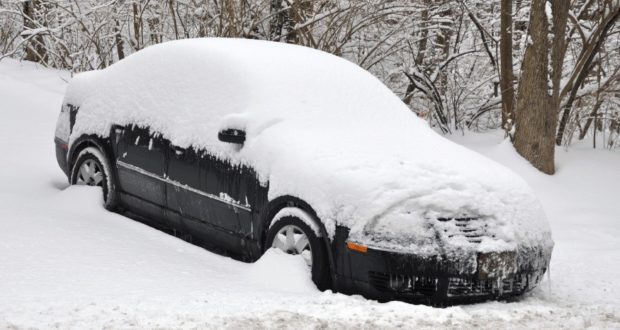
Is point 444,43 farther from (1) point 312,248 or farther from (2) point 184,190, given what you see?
(1) point 312,248

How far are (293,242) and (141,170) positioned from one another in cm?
188

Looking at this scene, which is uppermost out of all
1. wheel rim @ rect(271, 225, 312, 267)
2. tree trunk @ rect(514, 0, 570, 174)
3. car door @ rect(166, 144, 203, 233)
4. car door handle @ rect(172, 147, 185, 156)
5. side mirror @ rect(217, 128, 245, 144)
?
tree trunk @ rect(514, 0, 570, 174)

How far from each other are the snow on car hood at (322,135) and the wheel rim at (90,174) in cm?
29

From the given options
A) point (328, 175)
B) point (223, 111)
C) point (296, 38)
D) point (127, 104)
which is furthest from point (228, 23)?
point (328, 175)

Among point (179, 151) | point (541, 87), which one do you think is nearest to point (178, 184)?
point (179, 151)

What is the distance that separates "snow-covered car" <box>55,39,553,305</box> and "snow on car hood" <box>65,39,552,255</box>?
1 cm

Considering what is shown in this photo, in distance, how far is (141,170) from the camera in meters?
6.50

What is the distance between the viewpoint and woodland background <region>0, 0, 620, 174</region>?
9750mm

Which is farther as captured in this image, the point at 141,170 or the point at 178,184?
the point at 141,170

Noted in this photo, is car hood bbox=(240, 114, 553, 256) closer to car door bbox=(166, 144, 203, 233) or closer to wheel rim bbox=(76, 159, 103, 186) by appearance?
car door bbox=(166, 144, 203, 233)

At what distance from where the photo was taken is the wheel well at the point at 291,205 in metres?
5.03

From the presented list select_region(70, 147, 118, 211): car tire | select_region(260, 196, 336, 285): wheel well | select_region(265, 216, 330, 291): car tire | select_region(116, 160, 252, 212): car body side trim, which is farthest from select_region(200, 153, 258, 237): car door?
select_region(70, 147, 118, 211): car tire

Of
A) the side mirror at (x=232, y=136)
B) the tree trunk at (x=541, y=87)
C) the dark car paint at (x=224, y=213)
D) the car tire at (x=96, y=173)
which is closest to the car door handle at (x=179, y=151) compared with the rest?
the dark car paint at (x=224, y=213)

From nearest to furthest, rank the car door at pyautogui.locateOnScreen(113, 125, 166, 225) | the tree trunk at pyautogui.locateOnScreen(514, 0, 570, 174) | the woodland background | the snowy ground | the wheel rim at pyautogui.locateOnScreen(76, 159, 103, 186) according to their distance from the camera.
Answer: the snowy ground, the car door at pyautogui.locateOnScreen(113, 125, 166, 225), the wheel rim at pyautogui.locateOnScreen(76, 159, 103, 186), the tree trunk at pyautogui.locateOnScreen(514, 0, 570, 174), the woodland background
